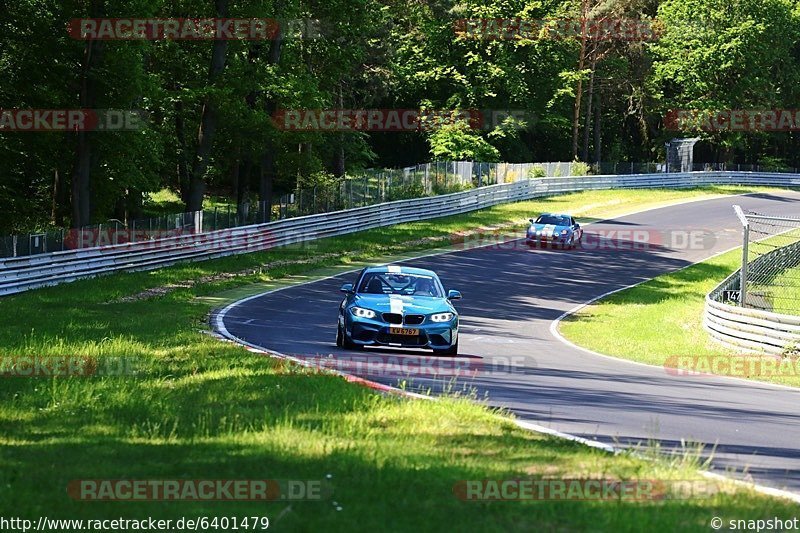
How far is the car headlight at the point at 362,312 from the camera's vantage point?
59.2 feet

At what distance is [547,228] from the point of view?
1751 inches

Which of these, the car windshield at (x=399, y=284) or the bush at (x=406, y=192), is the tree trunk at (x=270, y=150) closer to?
the bush at (x=406, y=192)

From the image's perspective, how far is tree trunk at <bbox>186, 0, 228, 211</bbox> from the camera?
41.5 m

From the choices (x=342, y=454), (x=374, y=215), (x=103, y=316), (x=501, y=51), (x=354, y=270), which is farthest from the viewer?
(x=501, y=51)

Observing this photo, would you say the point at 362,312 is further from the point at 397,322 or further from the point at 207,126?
the point at 207,126

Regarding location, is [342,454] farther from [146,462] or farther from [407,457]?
[146,462]

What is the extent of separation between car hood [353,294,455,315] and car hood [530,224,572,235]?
2610cm

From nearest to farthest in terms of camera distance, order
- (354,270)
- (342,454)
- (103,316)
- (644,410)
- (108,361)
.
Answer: (342,454)
(644,410)
(108,361)
(103,316)
(354,270)

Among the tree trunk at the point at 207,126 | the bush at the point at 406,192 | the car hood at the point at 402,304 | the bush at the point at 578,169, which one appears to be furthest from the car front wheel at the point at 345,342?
the bush at the point at 578,169

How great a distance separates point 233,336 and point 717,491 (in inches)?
515

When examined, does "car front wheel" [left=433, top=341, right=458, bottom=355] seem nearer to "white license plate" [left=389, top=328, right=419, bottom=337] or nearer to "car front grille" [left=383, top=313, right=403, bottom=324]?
"white license plate" [left=389, top=328, right=419, bottom=337]

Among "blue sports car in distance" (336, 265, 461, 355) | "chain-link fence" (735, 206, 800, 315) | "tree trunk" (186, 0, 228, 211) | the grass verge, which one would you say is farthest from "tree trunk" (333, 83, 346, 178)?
"blue sports car in distance" (336, 265, 461, 355)

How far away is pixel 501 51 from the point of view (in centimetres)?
7562

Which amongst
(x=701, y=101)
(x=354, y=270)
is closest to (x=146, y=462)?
(x=354, y=270)
